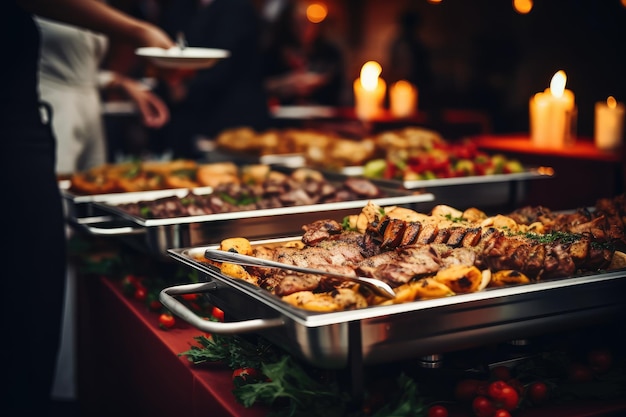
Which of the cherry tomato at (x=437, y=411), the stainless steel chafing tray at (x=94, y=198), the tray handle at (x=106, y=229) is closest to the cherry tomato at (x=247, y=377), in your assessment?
the cherry tomato at (x=437, y=411)

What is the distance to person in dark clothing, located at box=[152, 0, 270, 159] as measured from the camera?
442 cm

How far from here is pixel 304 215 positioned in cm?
234

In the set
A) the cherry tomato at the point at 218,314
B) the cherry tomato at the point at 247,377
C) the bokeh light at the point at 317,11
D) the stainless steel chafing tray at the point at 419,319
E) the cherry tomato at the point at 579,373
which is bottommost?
the cherry tomato at the point at 579,373

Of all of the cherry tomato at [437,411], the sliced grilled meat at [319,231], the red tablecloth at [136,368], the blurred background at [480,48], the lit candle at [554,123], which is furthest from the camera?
the blurred background at [480,48]

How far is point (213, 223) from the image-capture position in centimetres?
220

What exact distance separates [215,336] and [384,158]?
6.74ft

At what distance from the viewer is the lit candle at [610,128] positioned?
3615mm

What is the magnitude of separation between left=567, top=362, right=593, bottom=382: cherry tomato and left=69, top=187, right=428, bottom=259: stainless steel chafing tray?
0.90m

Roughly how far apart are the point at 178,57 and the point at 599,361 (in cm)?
170

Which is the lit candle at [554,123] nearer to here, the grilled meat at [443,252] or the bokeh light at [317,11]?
the grilled meat at [443,252]

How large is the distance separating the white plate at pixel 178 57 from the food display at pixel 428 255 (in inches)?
37.9

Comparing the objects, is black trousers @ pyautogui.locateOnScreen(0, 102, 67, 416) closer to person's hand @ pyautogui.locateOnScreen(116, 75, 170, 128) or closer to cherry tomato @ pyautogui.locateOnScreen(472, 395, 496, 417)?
cherry tomato @ pyautogui.locateOnScreen(472, 395, 496, 417)

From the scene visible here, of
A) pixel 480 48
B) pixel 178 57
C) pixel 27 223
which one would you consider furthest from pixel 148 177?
pixel 480 48

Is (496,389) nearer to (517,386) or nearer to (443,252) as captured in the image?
(517,386)
